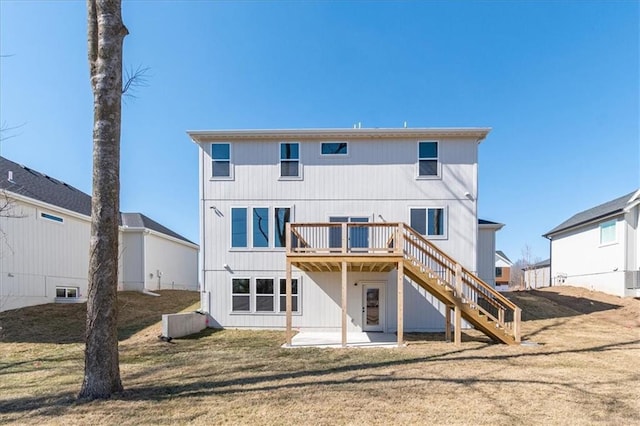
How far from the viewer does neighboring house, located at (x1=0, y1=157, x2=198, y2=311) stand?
12.7 metres

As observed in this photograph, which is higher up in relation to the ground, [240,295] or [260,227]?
[260,227]

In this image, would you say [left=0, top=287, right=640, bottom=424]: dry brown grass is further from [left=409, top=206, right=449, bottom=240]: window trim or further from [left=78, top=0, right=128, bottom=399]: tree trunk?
[left=409, top=206, right=449, bottom=240]: window trim

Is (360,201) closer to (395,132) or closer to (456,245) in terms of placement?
(395,132)

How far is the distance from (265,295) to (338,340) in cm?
351

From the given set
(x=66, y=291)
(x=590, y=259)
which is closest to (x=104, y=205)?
(x=66, y=291)

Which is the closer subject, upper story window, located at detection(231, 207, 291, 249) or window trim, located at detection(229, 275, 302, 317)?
window trim, located at detection(229, 275, 302, 317)

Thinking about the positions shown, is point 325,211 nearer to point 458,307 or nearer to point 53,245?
point 458,307

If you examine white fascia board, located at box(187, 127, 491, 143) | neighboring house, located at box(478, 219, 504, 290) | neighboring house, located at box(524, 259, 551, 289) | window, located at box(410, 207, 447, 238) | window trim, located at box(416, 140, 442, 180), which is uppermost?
white fascia board, located at box(187, 127, 491, 143)

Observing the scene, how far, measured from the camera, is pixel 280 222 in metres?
13.1

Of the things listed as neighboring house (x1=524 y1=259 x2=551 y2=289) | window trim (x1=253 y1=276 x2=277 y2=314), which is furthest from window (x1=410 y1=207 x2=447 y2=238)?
neighboring house (x1=524 y1=259 x2=551 y2=289)

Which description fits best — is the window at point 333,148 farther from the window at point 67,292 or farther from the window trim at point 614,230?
the window trim at point 614,230

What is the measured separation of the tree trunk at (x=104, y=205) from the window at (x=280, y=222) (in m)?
7.79

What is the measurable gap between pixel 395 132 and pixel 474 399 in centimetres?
962

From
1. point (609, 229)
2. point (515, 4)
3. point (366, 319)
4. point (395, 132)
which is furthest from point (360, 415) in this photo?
point (609, 229)
